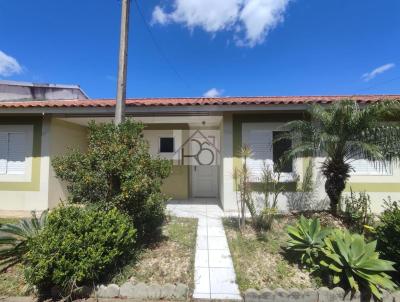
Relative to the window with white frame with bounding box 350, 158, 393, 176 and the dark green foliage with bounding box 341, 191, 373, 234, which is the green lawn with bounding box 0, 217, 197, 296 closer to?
the dark green foliage with bounding box 341, 191, 373, 234

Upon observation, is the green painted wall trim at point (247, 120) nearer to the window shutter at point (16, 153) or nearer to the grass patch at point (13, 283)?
the grass patch at point (13, 283)

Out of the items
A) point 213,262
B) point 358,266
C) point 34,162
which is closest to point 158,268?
point 213,262

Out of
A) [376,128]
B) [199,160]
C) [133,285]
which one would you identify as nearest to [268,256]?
[133,285]

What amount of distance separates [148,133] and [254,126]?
182 inches

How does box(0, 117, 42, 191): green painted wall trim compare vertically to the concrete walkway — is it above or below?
above

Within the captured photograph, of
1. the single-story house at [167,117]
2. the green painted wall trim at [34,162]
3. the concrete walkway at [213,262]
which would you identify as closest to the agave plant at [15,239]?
the concrete walkway at [213,262]

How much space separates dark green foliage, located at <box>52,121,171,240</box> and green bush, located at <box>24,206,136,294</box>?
0.46 m

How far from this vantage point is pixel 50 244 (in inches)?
152

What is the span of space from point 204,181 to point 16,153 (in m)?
7.21

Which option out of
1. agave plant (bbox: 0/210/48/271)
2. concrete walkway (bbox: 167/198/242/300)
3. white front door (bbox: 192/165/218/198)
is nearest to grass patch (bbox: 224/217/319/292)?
concrete walkway (bbox: 167/198/242/300)

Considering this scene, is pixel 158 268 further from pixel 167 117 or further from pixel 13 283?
pixel 167 117

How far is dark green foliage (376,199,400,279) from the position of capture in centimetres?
438

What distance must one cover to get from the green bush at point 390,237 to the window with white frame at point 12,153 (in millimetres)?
10387

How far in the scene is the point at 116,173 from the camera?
16.3 feet
